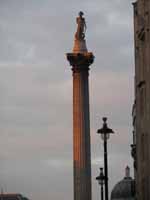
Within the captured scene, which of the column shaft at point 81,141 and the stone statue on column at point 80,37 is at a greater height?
the stone statue on column at point 80,37

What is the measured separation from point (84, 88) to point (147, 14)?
195 feet

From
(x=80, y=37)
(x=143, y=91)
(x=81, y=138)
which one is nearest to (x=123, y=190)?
(x=81, y=138)

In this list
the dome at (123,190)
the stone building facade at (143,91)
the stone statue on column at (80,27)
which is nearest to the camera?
the stone building facade at (143,91)

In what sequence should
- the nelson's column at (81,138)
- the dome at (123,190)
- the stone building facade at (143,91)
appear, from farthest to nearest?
the dome at (123,190)
the nelson's column at (81,138)
the stone building facade at (143,91)

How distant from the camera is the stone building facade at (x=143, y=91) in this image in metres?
48.1

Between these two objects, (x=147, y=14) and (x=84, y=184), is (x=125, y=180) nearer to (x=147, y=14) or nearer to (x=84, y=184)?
(x=84, y=184)

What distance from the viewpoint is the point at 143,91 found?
5025 centimetres

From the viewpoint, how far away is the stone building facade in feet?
158

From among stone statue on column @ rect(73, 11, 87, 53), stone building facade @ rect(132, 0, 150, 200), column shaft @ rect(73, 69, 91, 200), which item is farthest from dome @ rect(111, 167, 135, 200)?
stone building facade @ rect(132, 0, 150, 200)

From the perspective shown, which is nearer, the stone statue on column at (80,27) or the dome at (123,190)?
the stone statue on column at (80,27)

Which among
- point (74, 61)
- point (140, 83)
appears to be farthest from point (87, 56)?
point (140, 83)

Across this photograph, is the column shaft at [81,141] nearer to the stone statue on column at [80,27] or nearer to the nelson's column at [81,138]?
the nelson's column at [81,138]

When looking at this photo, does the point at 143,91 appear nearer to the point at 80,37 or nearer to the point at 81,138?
the point at 81,138

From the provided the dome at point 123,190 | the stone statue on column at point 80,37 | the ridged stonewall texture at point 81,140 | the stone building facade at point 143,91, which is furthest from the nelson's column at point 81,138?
the stone building facade at point 143,91
